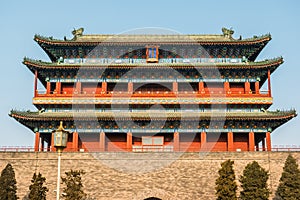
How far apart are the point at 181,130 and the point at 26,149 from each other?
43.2ft

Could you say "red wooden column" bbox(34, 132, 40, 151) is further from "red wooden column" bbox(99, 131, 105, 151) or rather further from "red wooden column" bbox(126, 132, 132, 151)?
"red wooden column" bbox(126, 132, 132, 151)

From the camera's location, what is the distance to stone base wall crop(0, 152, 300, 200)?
3478cm

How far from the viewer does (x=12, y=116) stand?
39312 mm

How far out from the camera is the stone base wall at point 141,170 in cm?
3478

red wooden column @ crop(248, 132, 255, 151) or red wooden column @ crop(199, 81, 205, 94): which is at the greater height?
red wooden column @ crop(199, 81, 205, 94)

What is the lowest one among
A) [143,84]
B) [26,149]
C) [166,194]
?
[166,194]

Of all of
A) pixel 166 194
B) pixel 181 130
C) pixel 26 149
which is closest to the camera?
pixel 166 194

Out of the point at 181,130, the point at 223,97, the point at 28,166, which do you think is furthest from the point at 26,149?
the point at 223,97

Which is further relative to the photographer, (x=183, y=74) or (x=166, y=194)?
(x=183, y=74)

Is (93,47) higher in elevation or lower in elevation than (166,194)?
higher

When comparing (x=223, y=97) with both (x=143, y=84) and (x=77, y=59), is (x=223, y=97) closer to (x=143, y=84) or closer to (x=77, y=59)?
(x=143, y=84)

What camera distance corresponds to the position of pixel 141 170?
35625 mm

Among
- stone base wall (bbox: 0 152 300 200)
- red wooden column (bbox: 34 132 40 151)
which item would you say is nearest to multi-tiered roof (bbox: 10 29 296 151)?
red wooden column (bbox: 34 132 40 151)

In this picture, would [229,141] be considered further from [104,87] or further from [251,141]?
[104,87]
